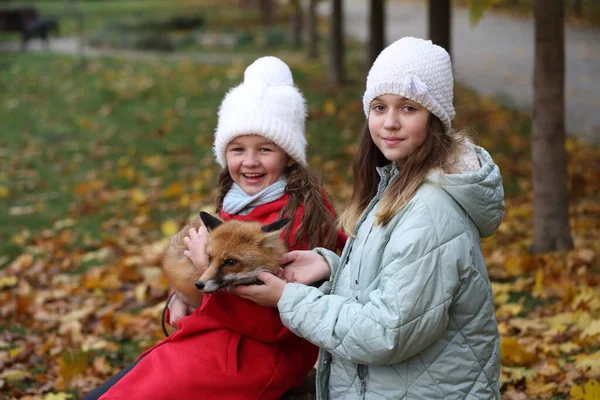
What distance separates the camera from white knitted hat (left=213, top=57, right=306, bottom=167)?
3.38 metres

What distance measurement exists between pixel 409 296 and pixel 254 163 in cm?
122

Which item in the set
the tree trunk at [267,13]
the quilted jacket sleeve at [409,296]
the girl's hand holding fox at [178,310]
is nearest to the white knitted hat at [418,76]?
the quilted jacket sleeve at [409,296]

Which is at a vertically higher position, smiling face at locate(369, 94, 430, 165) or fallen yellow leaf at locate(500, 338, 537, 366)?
smiling face at locate(369, 94, 430, 165)

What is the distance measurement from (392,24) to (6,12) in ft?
47.0

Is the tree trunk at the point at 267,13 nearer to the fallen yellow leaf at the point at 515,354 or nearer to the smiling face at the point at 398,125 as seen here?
the fallen yellow leaf at the point at 515,354

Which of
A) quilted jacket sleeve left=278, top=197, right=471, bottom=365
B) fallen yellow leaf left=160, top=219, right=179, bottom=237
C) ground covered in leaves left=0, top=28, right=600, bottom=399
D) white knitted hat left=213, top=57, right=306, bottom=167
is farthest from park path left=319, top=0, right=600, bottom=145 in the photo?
quilted jacket sleeve left=278, top=197, right=471, bottom=365

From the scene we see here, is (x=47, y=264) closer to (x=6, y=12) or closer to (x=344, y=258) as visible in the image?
(x=344, y=258)

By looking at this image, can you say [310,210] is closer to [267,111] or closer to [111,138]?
A: [267,111]

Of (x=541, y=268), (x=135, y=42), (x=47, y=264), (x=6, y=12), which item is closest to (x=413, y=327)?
(x=541, y=268)

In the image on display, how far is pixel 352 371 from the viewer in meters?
2.69

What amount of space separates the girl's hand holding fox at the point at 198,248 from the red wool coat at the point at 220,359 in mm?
148

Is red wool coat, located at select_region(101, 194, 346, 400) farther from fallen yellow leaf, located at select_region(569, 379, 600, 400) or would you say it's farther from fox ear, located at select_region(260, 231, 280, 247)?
fallen yellow leaf, located at select_region(569, 379, 600, 400)

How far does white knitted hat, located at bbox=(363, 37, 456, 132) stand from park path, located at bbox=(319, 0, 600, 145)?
15.5 ft

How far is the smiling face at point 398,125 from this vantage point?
2631mm
